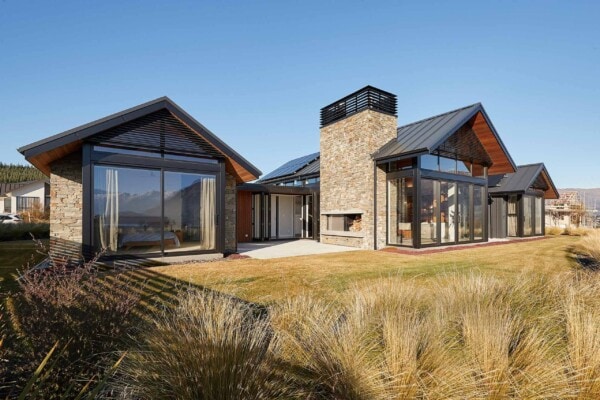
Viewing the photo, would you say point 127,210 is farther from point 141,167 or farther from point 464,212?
point 464,212

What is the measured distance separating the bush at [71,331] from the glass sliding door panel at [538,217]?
22.9 metres

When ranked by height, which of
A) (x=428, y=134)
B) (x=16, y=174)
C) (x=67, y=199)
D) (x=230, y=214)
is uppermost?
(x=16, y=174)

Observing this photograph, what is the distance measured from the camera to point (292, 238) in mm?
17188

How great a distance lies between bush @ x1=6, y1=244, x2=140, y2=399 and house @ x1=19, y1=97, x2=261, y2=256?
571cm

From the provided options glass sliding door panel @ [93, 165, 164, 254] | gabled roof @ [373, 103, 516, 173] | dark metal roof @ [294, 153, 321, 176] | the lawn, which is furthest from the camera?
dark metal roof @ [294, 153, 321, 176]

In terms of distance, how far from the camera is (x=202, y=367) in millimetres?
1864

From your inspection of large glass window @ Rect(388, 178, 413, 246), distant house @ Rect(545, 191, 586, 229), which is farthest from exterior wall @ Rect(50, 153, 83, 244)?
distant house @ Rect(545, 191, 586, 229)

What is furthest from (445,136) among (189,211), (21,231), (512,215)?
(21,231)

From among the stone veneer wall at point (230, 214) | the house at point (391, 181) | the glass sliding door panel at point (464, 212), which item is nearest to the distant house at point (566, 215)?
the house at point (391, 181)

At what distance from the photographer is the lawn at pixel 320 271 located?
540 centimetres

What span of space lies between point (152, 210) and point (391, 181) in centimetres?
897

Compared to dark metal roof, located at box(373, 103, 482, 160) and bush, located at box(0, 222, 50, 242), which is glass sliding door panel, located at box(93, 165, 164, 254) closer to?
dark metal roof, located at box(373, 103, 482, 160)

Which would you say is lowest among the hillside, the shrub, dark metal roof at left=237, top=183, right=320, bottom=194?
the shrub

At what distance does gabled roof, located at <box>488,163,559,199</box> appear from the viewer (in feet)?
57.5
